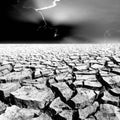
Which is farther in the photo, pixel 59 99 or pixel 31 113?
pixel 59 99

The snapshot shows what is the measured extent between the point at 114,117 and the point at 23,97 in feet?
2.65

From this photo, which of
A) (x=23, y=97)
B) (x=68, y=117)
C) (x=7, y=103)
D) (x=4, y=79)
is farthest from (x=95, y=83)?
(x=4, y=79)

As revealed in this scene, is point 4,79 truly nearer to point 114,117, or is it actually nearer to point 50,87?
point 50,87

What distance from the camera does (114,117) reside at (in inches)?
40.6

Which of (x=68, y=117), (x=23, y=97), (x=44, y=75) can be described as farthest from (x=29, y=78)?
(x=68, y=117)

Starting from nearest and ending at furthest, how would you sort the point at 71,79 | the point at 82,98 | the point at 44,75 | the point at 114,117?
the point at 114,117
the point at 82,98
the point at 71,79
the point at 44,75

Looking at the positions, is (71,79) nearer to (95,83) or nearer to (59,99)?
(95,83)

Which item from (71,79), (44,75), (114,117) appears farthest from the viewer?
(44,75)

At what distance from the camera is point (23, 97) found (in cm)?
132

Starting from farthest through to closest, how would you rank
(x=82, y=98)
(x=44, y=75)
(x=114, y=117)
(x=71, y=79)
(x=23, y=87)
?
(x=44, y=75) → (x=71, y=79) → (x=23, y=87) → (x=82, y=98) → (x=114, y=117)

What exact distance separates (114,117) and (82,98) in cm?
33

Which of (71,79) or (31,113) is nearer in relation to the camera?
(31,113)

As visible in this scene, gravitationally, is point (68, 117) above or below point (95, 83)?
below

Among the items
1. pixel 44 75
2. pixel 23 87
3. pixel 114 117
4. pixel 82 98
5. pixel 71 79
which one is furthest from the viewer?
pixel 44 75
